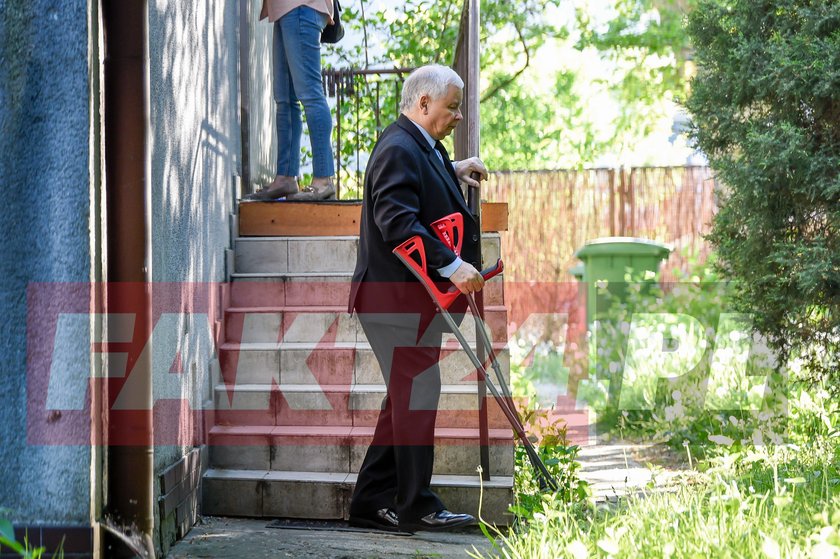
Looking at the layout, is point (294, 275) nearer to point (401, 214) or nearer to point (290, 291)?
point (290, 291)

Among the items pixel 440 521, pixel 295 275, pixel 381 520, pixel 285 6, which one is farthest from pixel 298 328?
pixel 285 6

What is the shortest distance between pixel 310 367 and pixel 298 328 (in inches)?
10.5

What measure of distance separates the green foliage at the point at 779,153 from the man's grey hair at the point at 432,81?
6.72ft

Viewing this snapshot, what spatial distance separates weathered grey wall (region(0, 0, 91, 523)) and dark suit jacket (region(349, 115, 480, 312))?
1.15 meters

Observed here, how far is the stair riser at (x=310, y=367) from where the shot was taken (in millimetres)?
4531

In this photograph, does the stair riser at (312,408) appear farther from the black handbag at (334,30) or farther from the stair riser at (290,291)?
the black handbag at (334,30)

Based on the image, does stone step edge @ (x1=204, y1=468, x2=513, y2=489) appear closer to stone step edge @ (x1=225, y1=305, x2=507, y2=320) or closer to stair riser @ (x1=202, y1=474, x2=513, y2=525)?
stair riser @ (x1=202, y1=474, x2=513, y2=525)

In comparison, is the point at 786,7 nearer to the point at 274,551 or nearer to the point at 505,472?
the point at 505,472

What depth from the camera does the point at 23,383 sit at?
285cm

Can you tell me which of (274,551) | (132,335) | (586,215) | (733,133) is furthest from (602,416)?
(586,215)

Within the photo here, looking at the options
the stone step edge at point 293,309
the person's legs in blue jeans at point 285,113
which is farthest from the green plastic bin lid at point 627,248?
the stone step edge at point 293,309

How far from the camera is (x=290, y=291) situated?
502cm

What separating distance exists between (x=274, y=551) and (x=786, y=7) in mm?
3758

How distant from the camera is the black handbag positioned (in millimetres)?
5785
